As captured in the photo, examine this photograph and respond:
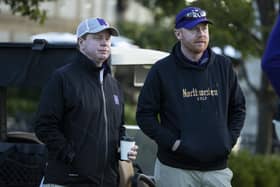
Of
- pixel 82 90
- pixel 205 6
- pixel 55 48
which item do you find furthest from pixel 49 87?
pixel 205 6

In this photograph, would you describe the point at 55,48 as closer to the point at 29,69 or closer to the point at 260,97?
the point at 29,69

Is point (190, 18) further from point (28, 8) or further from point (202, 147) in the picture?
point (28, 8)

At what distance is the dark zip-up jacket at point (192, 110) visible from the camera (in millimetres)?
5141

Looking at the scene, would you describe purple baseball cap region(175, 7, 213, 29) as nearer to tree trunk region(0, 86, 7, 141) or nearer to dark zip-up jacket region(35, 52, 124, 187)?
dark zip-up jacket region(35, 52, 124, 187)

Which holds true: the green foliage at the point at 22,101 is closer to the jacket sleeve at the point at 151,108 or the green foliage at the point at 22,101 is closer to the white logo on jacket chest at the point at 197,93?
the jacket sleeve at the point at 151,108

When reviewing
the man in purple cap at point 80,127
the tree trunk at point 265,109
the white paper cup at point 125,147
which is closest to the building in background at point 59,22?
the tree trunk at point 265,109

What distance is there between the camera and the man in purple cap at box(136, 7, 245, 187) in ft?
16.9

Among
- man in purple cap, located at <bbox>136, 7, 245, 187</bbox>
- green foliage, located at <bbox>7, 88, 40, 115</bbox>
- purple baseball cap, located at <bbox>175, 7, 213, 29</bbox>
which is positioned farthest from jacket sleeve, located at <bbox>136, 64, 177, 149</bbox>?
green foliage, located at <bbox>7, 88, 40, 115</bbox>

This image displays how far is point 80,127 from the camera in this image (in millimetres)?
5098

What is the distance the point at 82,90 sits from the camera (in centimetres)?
513

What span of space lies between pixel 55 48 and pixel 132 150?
169 centimetres

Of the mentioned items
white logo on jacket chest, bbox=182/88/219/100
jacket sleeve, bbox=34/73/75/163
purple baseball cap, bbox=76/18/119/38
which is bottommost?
jacket sleeve, bbox=34/73/75/163

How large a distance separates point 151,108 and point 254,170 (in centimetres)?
429

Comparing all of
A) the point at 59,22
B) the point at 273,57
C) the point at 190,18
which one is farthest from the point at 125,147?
the point at 59,22
